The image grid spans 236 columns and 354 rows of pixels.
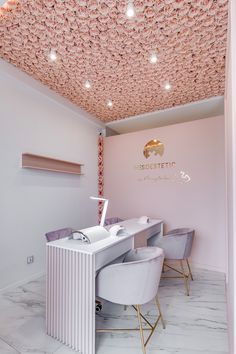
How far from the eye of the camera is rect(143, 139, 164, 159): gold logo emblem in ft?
13.8

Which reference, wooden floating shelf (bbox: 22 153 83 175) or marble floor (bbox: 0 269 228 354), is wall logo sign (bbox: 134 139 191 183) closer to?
wooden floating shelf (bbox: 22 153 83 175)

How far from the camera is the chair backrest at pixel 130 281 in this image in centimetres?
167

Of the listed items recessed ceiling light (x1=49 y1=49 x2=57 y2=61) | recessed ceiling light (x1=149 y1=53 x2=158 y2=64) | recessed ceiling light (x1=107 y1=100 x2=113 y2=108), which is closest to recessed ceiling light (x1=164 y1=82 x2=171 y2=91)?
recessed ceiling light (x1=149 y1=53 x2=158 y2=64)

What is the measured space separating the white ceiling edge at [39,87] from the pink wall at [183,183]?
Result: 39.8 inches

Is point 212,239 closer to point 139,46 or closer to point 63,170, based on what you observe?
point 63,170

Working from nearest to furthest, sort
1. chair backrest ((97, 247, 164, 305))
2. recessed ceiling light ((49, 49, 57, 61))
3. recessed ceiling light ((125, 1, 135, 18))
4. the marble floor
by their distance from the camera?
chair backrest ((97, 247, 164, 305)) < the marble floor < recessed ceiling light ((125, 1, 135, 18)) < recessed ceiling light ((49, 49, 57, 61))

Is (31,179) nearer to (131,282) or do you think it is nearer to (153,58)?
(131,282)

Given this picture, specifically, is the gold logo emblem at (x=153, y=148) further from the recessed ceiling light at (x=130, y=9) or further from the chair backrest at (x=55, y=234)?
the recessed ceiling light at (x=130, y=9)

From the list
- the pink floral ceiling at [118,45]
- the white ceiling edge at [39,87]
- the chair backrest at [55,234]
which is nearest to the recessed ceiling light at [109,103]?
the pink floral ceiling at [118,45]

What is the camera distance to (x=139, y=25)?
213cm

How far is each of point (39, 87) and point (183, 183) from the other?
3001 mm

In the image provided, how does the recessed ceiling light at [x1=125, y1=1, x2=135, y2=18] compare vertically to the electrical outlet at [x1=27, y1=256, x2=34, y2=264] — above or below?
above

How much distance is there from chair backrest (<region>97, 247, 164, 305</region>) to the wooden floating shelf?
82.4 inches

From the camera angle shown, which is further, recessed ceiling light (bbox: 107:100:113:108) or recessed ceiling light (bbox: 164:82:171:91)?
recessed ceiling light (bbox: 107:100:113:108)
